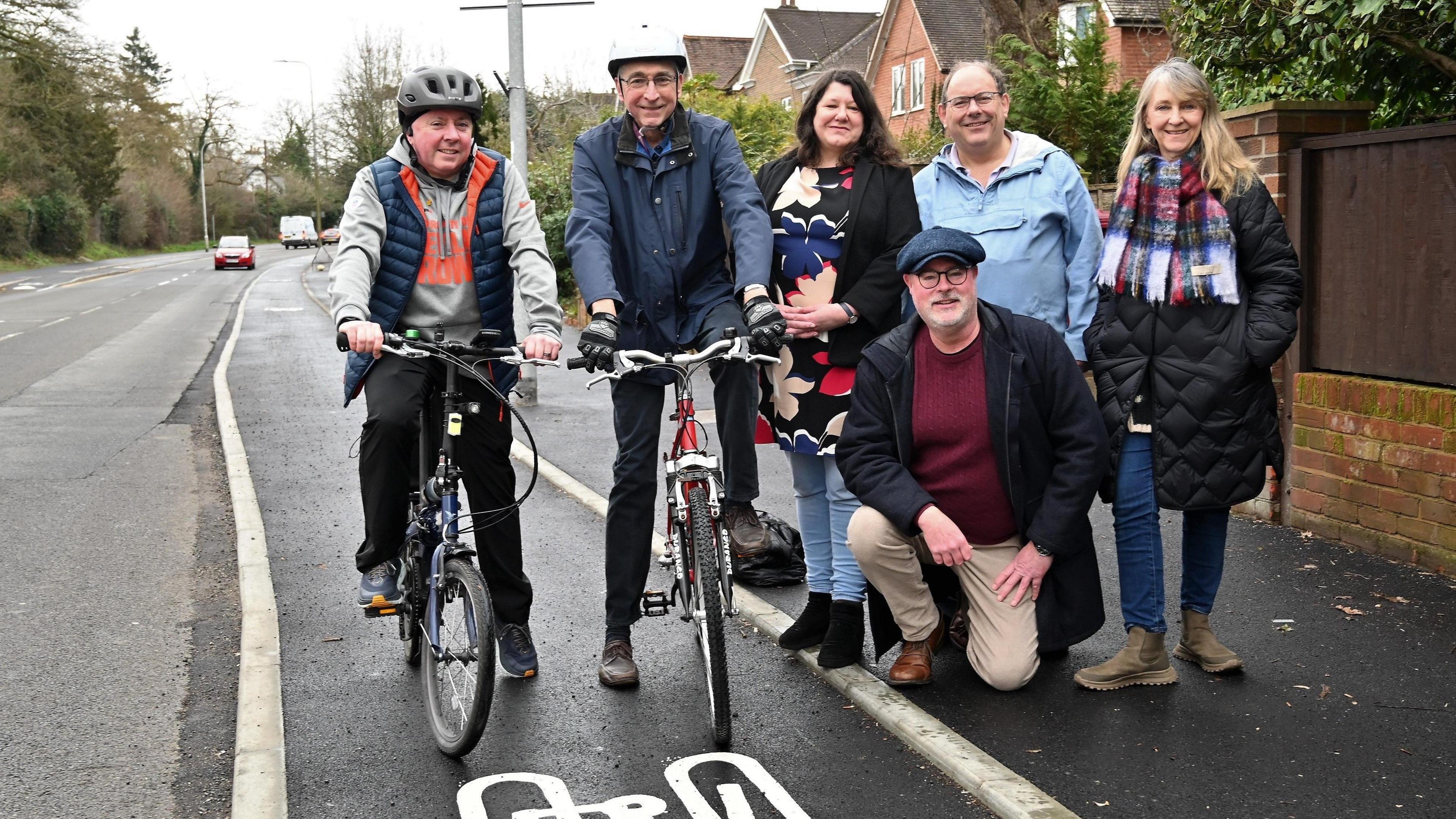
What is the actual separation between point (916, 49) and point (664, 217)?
4194cm

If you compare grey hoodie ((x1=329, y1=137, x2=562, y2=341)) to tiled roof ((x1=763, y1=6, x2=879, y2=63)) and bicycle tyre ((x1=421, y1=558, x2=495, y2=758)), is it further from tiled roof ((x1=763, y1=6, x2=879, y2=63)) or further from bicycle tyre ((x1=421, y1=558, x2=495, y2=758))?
tiled roof ((x1=763, y1=6, x2=879, y2=63))

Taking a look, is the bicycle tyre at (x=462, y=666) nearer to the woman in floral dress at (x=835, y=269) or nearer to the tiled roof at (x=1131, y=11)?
the woman in floral dress at (x=835, y=269)

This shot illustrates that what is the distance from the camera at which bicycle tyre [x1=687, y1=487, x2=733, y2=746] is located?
13.5ft

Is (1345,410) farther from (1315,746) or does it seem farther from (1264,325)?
(1315,746)

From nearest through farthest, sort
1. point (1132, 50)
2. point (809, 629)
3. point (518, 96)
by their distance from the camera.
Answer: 1. point (809, 629)
2. point (518, 96)
3. point (1132, 50)

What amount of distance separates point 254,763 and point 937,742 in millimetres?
2064

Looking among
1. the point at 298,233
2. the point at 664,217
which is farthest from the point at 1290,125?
the point at 298,233

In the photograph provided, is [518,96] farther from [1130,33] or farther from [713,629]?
[1130,33]

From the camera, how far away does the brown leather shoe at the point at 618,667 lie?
473cm

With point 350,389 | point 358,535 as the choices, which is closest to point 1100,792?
point 350,389

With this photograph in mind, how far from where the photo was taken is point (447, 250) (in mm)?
4664

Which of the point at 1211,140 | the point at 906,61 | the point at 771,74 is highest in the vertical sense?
the point at 771,74

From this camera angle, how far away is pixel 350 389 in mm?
4625

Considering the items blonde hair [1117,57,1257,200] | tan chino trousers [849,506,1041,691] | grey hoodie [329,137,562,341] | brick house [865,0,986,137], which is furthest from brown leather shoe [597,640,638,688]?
brick house [865,0,986,137]
